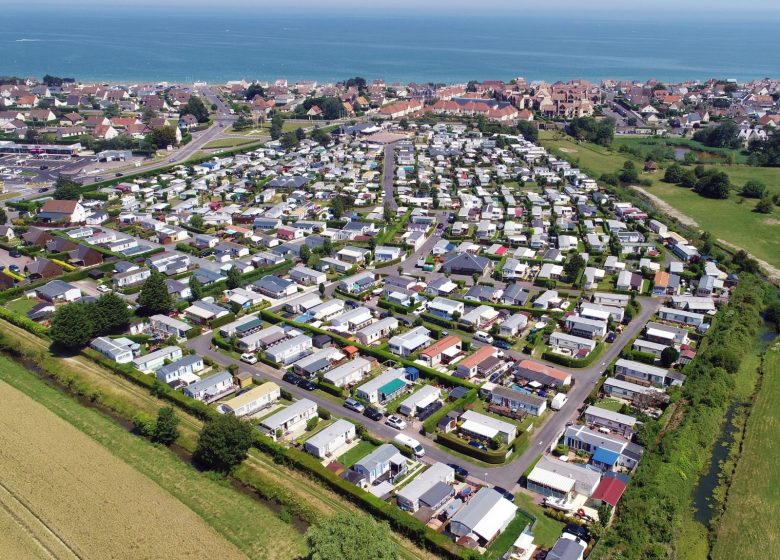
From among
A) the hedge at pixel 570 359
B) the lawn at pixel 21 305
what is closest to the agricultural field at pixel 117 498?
the lawn at pixel 21 305

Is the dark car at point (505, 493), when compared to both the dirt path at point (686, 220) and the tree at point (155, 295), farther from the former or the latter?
the dirt path at point (686, 220)

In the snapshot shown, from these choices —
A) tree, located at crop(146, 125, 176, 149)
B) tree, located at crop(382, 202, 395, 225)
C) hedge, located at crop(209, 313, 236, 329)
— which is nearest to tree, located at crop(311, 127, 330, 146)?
tree, located at crop(146, 125, 176, 149)

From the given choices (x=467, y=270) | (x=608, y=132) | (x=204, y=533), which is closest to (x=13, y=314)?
(x=204, y=533)

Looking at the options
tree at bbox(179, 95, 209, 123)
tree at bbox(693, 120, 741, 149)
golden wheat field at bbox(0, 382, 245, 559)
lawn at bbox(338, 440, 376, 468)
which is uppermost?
tree at bbox(693, 120, 741, 149)

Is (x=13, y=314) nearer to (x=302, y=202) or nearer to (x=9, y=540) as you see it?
(x=9, y=540)

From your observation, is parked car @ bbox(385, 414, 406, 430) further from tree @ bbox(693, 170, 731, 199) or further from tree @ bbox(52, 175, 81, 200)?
tree @ bbox(693, 170, 731, 199)
